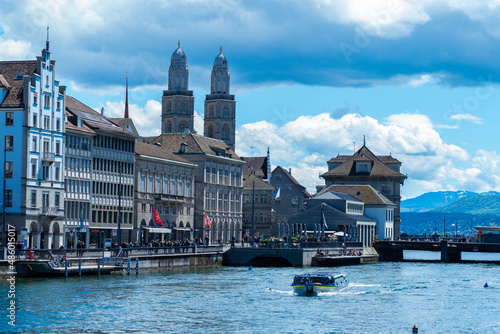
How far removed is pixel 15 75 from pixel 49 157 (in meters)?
8.69

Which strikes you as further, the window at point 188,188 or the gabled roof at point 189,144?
the gabled roof at point 189,144

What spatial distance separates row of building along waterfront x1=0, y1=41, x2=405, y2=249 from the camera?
108m

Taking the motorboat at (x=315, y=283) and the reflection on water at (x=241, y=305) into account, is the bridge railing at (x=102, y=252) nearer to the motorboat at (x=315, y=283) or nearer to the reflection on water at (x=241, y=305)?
the reflection on water at (x=241, y=305)

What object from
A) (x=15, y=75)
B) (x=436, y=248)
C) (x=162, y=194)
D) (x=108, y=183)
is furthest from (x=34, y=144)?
(x=436, y=248)

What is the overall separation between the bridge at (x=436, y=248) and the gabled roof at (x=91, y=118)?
50.5 meters

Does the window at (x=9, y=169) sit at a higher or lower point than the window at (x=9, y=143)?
lower

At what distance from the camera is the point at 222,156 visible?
177 m

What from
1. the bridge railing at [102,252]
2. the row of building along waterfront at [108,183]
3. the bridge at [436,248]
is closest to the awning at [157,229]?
the row of building along waterfront at [108,183]

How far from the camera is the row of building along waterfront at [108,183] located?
108500 mm

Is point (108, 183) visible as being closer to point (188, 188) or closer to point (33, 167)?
point (33, 167)

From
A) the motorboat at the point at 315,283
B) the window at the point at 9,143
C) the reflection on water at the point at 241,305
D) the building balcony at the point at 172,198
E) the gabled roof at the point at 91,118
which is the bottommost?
the reflection on water at the point at 241,305

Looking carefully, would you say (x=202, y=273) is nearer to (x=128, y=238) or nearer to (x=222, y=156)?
(x=128, y=238)

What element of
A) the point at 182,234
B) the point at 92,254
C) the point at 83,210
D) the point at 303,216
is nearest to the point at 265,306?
the point at 92,254

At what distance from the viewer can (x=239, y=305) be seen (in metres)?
78.9
